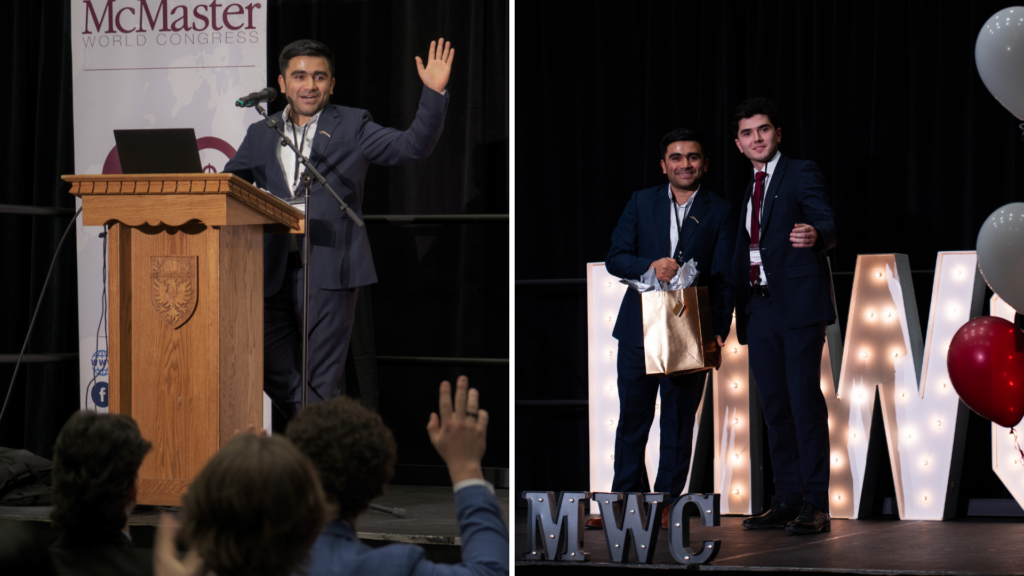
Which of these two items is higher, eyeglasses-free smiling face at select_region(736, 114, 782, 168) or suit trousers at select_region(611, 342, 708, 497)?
eyeglasses-free smiling face at select_region(736, 114, 782, 168)

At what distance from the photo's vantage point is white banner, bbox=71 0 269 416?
13.4ft

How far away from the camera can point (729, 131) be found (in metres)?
4.40

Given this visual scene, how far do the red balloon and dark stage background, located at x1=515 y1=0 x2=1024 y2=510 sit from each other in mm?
1111

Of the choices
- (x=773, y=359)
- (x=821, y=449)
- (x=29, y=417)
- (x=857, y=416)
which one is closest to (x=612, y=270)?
(x=773, y=359)

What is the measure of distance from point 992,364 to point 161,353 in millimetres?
2710

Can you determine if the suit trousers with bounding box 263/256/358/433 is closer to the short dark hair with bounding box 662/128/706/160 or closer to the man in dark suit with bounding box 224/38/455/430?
the man in dark suit with bounding box 224/38/455/430

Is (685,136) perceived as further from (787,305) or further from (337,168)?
(337,168)

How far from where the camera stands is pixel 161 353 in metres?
2.75

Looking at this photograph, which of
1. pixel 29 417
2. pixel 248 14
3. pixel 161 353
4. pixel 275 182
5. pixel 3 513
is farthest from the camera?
pixel 29 417

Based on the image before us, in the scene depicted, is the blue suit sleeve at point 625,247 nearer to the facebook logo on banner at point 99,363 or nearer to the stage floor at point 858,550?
the stage floor at point 858,550

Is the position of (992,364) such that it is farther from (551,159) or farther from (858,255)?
(551,159)

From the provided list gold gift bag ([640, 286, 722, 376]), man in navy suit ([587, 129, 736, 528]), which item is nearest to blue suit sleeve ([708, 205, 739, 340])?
man in navy suit ([587, 129, 736, 528])

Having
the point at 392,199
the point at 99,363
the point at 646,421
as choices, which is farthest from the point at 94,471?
the point at 392,199

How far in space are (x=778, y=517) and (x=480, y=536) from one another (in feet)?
8.48
